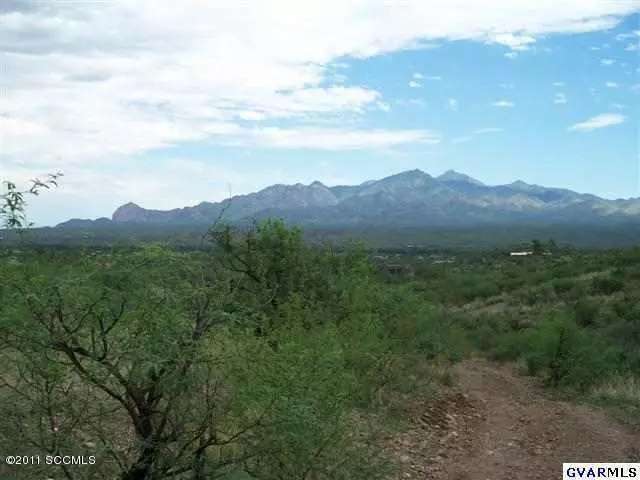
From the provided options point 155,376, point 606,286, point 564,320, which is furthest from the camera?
point 606,286

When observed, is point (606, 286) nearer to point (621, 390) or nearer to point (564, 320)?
point (564, 320)

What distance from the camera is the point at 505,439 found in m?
13.1

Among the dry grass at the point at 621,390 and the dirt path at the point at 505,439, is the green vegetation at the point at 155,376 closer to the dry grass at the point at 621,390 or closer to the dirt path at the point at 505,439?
the dirt path at the point at 505,439

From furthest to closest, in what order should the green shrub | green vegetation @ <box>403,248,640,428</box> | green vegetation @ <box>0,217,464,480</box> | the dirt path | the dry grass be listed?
1. the green shrub
2. green vegetation @ <box>403,248,640,428</box>
3. the dry grass
4. the dirt path
5. green vegetation @ <box>0,217,464,480</box>

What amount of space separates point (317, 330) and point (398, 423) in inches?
101

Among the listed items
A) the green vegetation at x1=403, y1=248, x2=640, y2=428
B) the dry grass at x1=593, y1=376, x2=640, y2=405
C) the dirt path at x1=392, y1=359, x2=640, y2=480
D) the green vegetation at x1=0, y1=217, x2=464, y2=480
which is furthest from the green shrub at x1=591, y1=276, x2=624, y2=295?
the green vegetation at x1=0, y1=217, x2=464, y2=480

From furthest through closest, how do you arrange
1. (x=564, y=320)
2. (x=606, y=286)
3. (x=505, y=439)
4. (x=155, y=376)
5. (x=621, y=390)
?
(x=606, y=286)
(x=564, y=320)
(x=621, y=390)
(x=505, y=439)
(x=155, y=376)

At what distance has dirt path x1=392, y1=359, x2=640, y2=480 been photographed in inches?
444

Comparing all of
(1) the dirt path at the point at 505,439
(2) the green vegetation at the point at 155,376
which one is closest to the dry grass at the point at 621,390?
(1) the dirt path at the point at 505,439

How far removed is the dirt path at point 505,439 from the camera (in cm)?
1127

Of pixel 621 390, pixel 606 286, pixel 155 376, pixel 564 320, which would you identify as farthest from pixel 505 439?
pixel 606 286

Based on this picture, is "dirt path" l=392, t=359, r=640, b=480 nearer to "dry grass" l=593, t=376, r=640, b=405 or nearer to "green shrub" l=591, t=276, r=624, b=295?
"dry grass" l=593, t=376, r=640, b=405

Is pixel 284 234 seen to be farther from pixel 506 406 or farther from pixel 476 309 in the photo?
pixel 476 309

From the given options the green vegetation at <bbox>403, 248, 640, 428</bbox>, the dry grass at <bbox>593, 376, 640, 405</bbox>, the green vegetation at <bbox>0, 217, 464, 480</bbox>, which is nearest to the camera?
the green vegetation at <bbox>0, 217, 464, 480</bbox>
